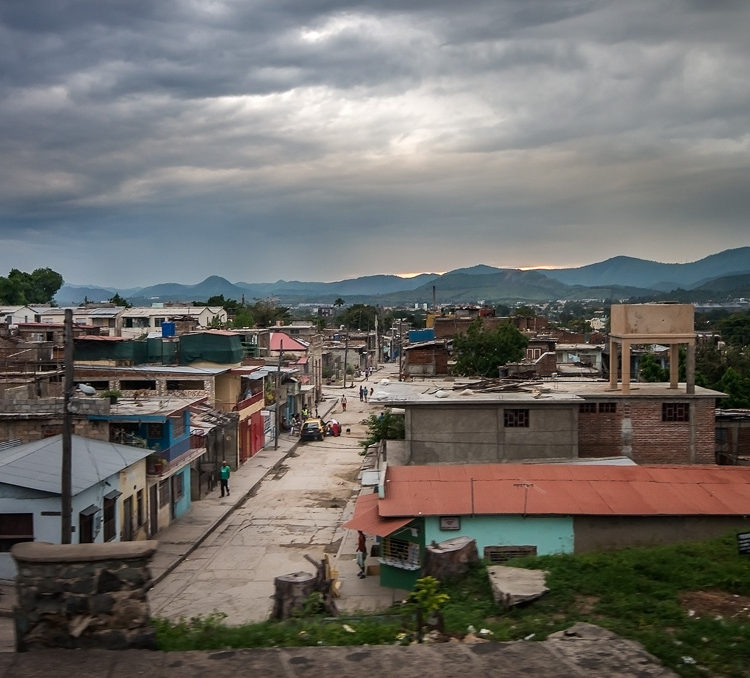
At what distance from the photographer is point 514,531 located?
16734 millimetres

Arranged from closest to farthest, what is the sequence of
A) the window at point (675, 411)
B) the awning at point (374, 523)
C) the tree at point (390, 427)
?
the awning at point (374, 523)
the window at point (675, 411)
the tree at point (390, 427)

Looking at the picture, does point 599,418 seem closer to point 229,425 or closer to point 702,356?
point 229,425

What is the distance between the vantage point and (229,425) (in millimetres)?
35000

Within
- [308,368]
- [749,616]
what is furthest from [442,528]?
[308,368]

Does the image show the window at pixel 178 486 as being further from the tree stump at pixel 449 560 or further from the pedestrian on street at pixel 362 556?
the tree stump at pixel 449 560

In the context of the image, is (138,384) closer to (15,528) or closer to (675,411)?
(15,528)

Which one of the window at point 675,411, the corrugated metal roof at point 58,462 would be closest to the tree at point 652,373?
the window at point 675,411

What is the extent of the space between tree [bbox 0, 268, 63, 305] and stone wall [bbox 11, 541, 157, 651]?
102 metres

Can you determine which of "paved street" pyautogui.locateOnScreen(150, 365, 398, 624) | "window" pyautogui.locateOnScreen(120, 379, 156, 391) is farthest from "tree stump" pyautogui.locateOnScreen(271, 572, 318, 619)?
"window" pyautogui.locateOnScreen(120, 379, 156, 391)

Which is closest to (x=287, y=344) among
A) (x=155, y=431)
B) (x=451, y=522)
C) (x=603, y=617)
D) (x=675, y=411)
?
(x=155, y=431)

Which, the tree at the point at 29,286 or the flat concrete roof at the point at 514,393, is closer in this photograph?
the flat concrete roof at the point at 514,393

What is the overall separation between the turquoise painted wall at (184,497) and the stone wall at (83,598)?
19.6 metres

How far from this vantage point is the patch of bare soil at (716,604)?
31.0 feet

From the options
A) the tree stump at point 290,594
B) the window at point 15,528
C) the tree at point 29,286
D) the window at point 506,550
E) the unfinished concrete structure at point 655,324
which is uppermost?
the tree at point 29,286
